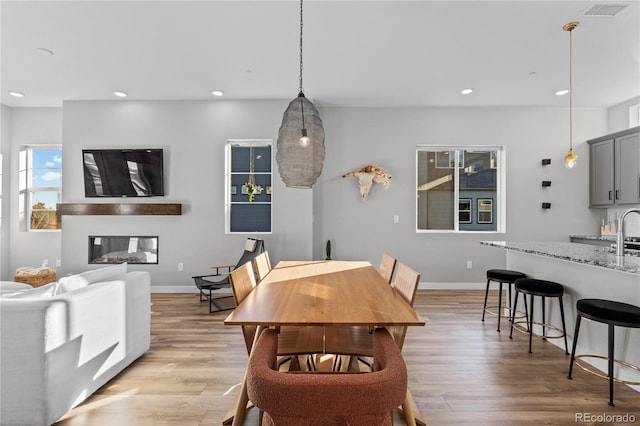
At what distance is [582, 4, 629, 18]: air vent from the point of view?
8.20 ft

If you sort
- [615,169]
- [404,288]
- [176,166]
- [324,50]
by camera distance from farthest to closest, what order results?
[176,166] → [615,169] → [324,50] → [404,288]

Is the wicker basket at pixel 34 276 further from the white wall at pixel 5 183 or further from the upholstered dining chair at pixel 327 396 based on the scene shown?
the upholstered dining chair at pixel 327 396

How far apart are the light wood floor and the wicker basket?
7.70 feet

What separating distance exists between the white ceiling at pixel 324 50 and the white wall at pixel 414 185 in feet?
1.21

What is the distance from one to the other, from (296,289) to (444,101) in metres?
4.00

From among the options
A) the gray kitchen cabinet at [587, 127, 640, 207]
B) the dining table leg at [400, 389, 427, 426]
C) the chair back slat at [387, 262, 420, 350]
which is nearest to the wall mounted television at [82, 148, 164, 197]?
the chair back slat at [387, 262, 420, 350]

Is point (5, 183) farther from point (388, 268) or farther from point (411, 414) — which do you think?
point (411, 414)

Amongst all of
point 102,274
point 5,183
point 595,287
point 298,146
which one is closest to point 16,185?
point 5,183

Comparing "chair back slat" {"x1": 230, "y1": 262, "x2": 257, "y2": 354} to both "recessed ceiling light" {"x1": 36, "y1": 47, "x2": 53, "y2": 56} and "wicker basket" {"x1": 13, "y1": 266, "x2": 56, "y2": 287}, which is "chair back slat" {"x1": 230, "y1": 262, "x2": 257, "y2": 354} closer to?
"recessed ceiling light" {"x1": 36, "y1": 47, "x2": 53, "y2": 56}

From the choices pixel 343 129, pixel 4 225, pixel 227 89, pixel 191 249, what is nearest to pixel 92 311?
pixel 191 249

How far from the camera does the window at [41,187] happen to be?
5.01m

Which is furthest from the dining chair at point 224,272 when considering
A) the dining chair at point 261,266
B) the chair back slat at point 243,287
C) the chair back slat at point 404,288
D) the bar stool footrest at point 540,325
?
the bar stool footrest at point 540,325

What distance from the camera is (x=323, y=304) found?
5.03 feet

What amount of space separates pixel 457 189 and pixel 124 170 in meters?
5.16
